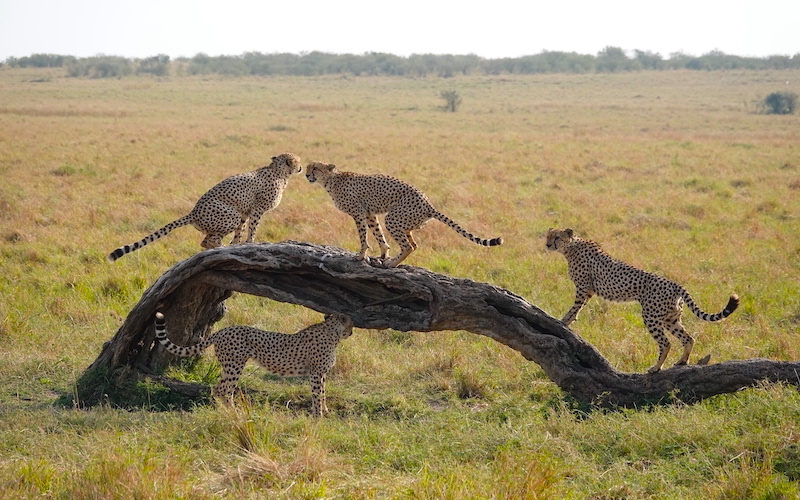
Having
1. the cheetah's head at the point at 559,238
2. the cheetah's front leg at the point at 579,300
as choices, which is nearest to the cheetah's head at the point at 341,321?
the cheetah's front leg at the point at 579,300

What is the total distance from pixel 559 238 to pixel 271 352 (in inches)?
104

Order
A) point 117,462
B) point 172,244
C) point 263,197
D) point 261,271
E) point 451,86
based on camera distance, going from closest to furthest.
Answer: point 117,462, point 261,271, point 263,197, point 172,244, point 451,86

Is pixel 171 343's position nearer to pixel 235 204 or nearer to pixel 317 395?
pixel 317 395

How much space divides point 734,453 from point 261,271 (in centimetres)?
363

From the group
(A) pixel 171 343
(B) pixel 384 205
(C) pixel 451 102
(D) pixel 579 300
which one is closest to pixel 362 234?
(B) pixel 384 205

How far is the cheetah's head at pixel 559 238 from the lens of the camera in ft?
22.9

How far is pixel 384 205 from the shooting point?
6.50m

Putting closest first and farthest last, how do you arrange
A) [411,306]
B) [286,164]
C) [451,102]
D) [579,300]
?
[411,306] → [579,300] → [286,164] → [451,102]

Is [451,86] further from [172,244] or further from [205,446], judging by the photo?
[205,446]

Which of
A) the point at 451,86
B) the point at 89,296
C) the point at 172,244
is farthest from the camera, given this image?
the point at 451,86

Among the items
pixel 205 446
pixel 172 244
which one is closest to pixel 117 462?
pixel 205 446

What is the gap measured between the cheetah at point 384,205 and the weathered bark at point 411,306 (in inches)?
9.6

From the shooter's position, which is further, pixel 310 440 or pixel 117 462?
pixel 310 440

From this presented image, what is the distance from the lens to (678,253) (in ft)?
37.1
